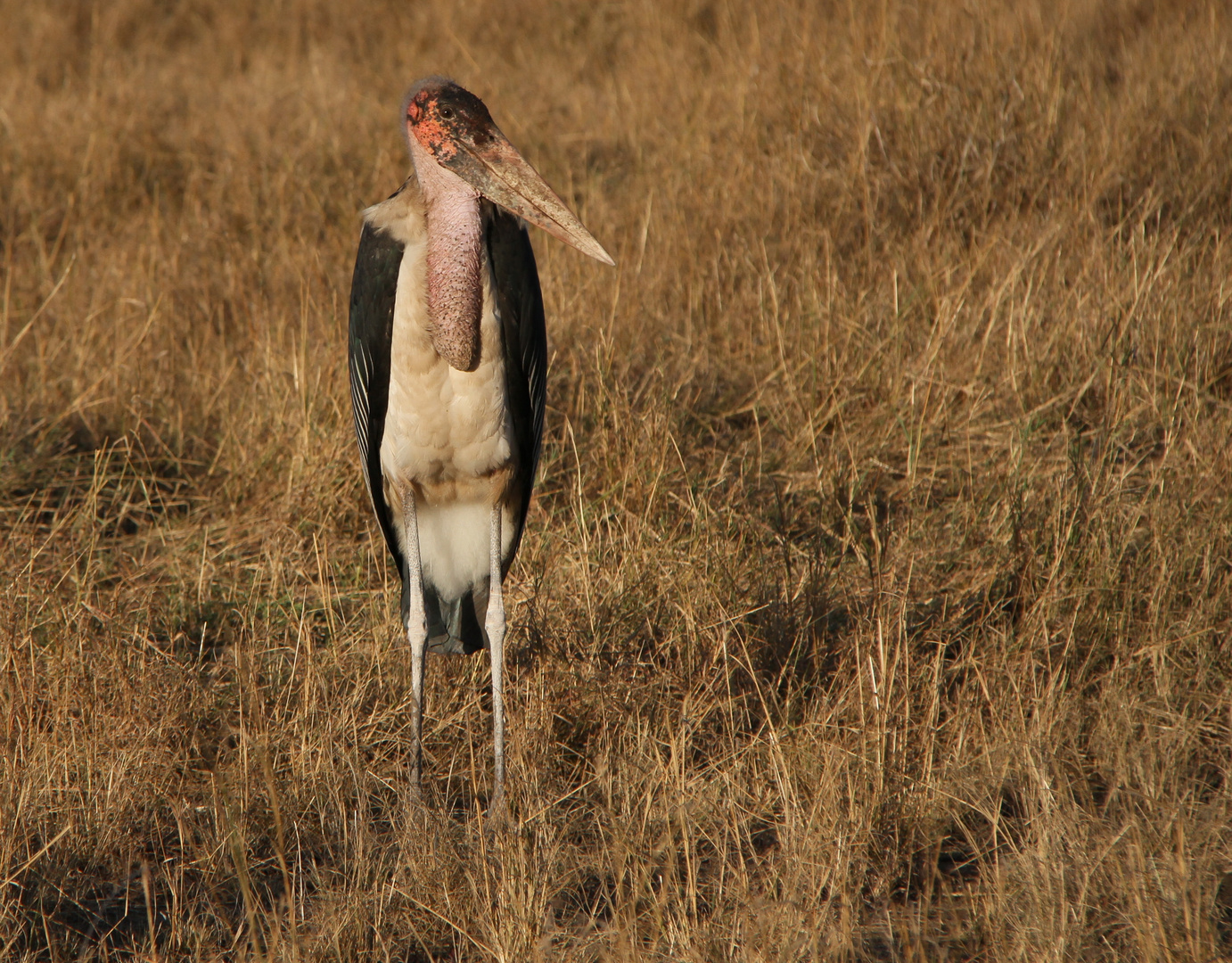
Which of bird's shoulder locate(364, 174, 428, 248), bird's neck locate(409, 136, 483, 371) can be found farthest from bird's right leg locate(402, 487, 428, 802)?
bird's shoulder locate(364, 174, 428, 248)

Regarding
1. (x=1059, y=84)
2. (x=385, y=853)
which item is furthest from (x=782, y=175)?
(x=385, y=853)

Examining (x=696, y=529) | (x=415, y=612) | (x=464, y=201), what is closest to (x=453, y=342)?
(x=464, y=201)

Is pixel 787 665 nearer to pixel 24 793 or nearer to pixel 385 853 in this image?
pixel 385 853

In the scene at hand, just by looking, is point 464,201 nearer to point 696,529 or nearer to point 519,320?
point 519,320

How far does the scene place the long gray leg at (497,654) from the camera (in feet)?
8.13

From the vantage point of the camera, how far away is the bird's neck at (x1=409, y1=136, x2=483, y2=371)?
2355 millimetres

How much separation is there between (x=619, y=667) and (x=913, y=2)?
373 centimetres

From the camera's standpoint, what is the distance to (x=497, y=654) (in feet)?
8.65

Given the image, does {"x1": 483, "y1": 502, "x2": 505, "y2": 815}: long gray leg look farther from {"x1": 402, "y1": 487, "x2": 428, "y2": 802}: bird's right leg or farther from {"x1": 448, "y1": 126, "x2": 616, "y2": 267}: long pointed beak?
{"x1": 448, "y1": 126, "x2": 616, "y2": 267}: long pointed beak

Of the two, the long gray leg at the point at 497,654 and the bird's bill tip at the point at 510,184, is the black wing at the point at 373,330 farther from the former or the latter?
the long gray leg at the point at 497,654

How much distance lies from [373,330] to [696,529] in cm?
96

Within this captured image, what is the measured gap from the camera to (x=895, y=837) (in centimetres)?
222

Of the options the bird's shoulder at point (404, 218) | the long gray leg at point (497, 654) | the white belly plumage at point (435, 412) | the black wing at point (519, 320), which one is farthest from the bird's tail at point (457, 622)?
the bird's shoulder at point (404, 218)

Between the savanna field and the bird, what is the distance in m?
0.29
